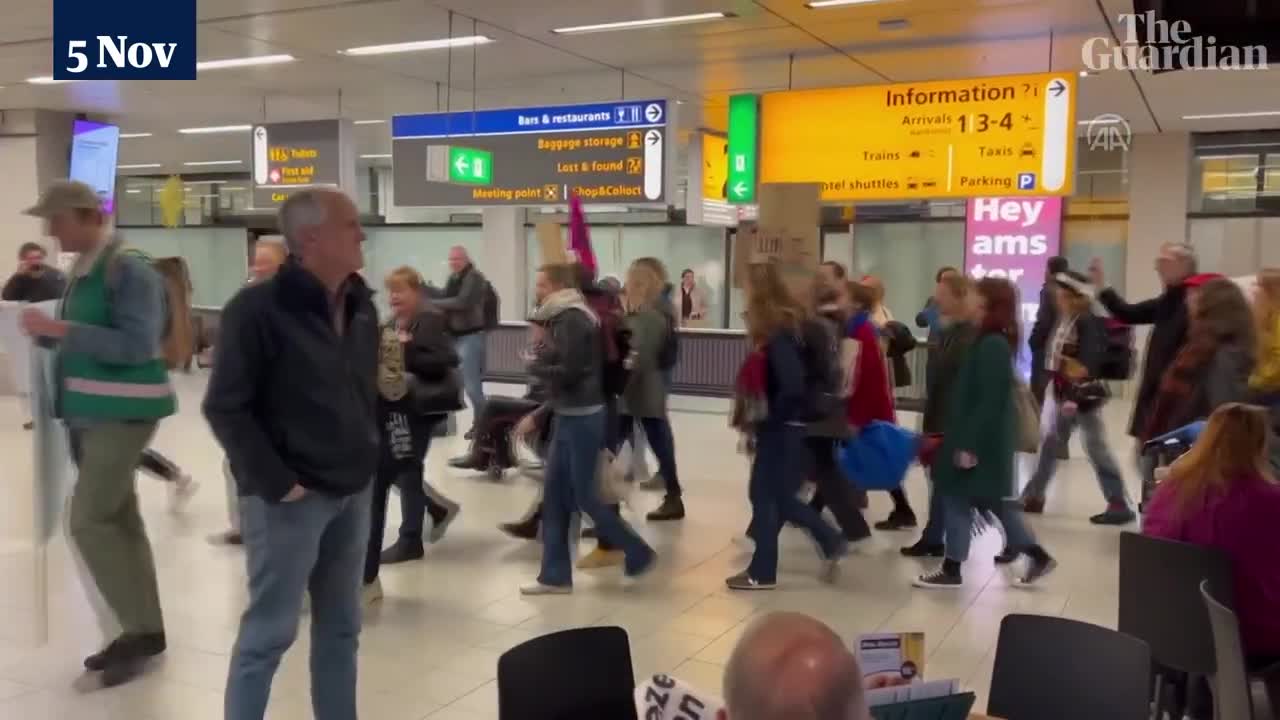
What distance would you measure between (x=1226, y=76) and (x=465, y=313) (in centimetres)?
685

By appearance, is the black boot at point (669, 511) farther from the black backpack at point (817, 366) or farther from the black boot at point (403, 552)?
the black backpack at point (817, 366)

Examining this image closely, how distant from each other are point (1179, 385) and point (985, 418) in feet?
3.41

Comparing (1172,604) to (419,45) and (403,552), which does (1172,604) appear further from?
(419,45)

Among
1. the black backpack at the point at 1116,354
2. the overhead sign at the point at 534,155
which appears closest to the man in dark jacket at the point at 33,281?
the overhead sign at the point at 534,155

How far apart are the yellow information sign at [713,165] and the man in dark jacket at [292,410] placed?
364 inches

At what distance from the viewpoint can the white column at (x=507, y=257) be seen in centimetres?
1599

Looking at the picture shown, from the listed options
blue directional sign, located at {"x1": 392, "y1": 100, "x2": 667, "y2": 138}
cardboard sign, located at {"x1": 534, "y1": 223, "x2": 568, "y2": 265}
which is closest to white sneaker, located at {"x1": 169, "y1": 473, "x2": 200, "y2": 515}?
cardboard sign, located at {"x1": 534, "y1": 223, "x2": 568, "y2": 265}

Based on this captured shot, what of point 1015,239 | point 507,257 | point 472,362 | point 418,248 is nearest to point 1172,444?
point 472,362

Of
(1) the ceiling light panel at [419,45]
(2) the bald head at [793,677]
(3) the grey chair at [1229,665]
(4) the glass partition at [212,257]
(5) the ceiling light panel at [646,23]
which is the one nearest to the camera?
(2) the bald head at [793,677]

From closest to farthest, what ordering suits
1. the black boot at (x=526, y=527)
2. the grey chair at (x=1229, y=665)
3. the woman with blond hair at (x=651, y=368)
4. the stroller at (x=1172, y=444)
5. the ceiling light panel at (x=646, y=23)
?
1. the grey chair at (x=1229, y=665)
2. the stroller at (x=1172, y=444)
3. the black boot at (x=526, y=527)
4. the woman with blond hair at (x=651, y=368)
5. the ceiling light panel at (x=646, y=23)

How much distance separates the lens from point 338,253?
2.94m

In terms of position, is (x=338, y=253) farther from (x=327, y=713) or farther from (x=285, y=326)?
(x=327, y=713)

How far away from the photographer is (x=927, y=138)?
8250 millimetres

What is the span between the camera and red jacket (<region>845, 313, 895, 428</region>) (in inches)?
241
